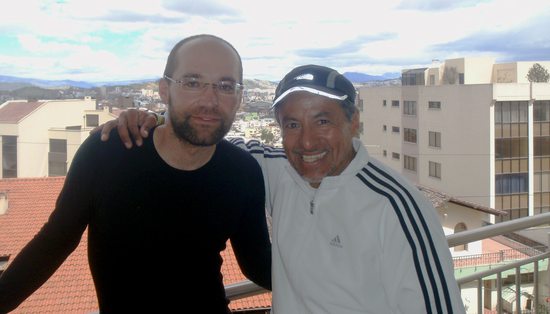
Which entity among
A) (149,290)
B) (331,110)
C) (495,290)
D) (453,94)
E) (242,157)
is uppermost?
(453,94)

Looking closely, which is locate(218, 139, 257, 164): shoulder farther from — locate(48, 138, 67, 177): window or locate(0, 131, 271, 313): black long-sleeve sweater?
locate(48, 138, 67, 177): window

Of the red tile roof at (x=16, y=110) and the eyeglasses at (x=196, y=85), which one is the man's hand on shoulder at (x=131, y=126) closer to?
the eyeglasses at (x=196, y=85)

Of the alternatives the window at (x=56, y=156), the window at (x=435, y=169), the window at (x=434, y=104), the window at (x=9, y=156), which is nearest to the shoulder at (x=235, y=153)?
the window at (x=56, y=156)

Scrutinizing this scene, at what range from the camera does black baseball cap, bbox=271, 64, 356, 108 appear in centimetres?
131

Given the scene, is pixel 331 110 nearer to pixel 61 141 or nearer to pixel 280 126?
pixel 280 126

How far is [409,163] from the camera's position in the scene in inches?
558

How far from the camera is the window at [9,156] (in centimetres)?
441

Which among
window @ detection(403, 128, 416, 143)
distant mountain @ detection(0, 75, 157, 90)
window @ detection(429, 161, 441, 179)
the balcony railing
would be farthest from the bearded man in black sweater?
window @ detection(403, 128, 416, 143)

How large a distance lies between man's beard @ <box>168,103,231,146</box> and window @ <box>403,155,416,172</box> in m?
13.0

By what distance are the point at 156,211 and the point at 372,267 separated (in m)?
0.57

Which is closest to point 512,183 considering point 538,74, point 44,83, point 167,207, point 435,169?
point 435,169

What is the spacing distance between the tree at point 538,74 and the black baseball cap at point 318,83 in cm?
1276

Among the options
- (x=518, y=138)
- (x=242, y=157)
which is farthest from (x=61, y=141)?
(x=518, y=138)

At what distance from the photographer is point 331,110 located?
4.44 feet
